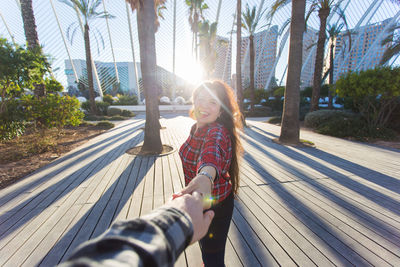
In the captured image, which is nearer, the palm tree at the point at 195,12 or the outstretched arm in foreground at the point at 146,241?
the outstretched arm in foreground at the point at 146,241

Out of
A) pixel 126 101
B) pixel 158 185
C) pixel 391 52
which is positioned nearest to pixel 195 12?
pixel 126 101

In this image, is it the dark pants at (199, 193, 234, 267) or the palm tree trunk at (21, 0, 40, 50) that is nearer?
the dark pants at (199, 193, 234, 267)

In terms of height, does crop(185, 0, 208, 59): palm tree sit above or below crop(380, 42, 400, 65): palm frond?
above

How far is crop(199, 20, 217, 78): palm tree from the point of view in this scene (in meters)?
25.0

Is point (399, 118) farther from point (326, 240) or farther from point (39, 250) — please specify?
point (39, 250)

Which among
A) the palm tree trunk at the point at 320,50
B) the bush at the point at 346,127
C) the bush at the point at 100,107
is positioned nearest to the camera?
the bush at the point at 346,127

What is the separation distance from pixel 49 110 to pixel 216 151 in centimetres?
757

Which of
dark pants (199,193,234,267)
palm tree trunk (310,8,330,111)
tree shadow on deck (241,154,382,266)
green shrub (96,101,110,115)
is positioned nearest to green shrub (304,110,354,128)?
palm tree trunk (310,8,330,111)

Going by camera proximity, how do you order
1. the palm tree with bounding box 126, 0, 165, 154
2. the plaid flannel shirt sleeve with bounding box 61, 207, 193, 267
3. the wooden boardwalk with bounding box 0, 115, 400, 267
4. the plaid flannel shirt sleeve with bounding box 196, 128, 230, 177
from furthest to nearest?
the palm tree with bounding box 126, 0, 165, 154 < the wooden boardwalk with bounding box 0, 115, 400, 267 < the plaid flannel shirt sleeve with bounding box 196, 128, 230, 177 < the plaid flannel shirt sleeve with bounding box 61, 207, 193, 267

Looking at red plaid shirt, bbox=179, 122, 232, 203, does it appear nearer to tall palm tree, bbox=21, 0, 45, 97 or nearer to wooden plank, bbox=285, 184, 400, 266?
wooden plank, bbox=285, 184, 400, 266

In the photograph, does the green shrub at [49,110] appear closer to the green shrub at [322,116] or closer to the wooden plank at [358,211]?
the wooden plank at [358,211]

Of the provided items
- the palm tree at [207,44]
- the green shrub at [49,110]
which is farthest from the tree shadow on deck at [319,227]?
the palm tree at [207,44]

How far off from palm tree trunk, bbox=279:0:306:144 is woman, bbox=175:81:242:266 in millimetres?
5704

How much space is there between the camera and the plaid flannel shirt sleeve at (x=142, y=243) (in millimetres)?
379
